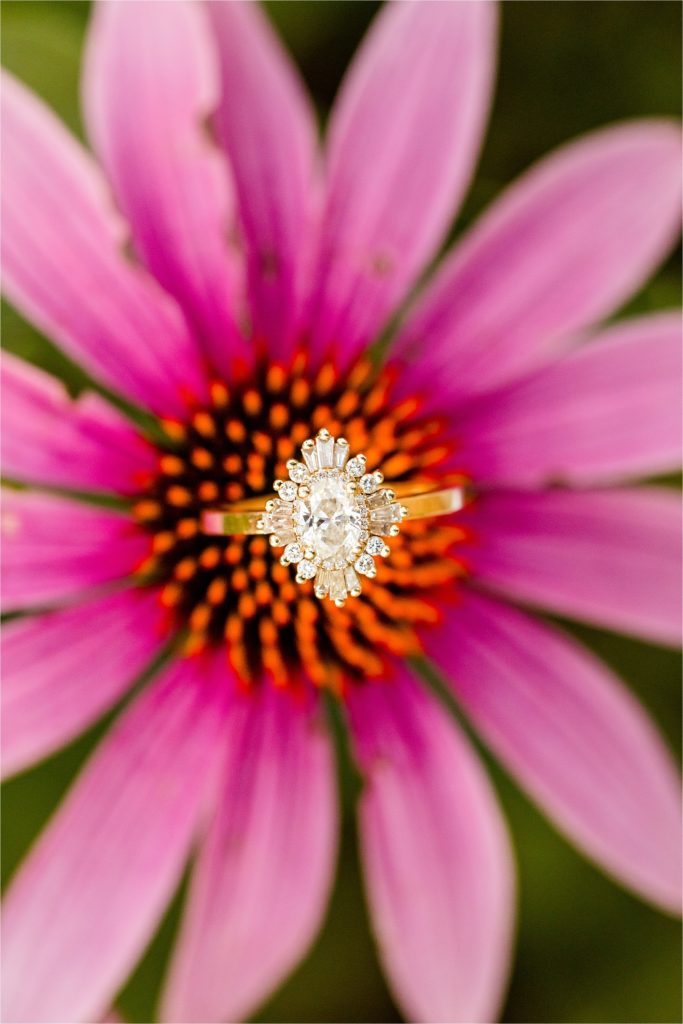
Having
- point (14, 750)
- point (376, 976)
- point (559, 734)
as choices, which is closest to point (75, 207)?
point (14, 750)

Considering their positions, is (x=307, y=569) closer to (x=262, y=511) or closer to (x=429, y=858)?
(x=262, y=511)

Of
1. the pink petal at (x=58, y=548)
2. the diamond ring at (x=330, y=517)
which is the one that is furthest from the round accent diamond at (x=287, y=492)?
the pink petal at (x=58, y=548)

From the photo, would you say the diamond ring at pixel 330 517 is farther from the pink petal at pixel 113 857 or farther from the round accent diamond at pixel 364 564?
the pink petal at pixel 113 857

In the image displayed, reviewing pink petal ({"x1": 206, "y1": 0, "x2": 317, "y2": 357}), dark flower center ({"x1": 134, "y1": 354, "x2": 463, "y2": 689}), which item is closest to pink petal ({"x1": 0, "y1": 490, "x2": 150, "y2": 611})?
dark flower center ({"x1": 134, "y1": 354, "x2": 463, "y2": 689})

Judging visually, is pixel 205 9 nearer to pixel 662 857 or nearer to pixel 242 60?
pixel 242 60

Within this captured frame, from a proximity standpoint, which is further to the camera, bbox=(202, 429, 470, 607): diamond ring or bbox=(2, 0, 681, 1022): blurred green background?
bbox=(2, 0, 681, 1022): blurred green background

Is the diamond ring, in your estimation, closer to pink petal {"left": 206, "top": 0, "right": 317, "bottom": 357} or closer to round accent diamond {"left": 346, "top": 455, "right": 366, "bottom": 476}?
round accent diamond {"left": 346, "top": 455, "right": 366, "bottom": 476}
